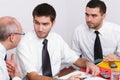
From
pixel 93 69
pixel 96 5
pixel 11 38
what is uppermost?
pixel 96 5

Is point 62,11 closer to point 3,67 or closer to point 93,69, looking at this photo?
point 93,69

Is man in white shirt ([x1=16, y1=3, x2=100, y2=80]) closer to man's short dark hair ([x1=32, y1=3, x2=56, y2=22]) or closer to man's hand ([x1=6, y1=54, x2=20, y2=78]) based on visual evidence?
man's short dark hair ([x1=32, y1=3, x2=56, y2=22])

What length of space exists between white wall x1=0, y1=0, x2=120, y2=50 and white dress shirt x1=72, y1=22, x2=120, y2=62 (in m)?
0.61

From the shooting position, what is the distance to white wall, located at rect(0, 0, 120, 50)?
8.91ft

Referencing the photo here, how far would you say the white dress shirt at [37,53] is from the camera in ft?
7.07

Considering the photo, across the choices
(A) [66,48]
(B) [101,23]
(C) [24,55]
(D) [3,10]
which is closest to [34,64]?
(C) [24,55]

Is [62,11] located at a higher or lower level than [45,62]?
higher

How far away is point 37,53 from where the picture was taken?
2.24 m

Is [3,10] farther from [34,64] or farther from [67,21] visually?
[67,21]

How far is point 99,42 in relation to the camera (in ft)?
8.79

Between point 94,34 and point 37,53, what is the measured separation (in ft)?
2.53

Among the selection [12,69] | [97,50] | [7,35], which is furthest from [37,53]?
[97,50]

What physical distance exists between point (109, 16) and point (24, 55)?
1659 mm

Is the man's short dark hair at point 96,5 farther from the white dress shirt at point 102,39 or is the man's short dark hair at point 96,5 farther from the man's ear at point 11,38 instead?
the man's ear at point 11,38
